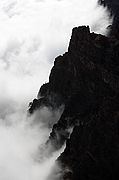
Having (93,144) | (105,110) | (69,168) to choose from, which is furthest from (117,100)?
(69,168)

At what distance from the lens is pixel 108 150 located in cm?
18112

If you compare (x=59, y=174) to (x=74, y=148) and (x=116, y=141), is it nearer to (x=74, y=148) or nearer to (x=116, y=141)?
(x=74, y=148)

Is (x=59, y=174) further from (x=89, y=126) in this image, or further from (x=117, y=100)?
(x=117, y=100)

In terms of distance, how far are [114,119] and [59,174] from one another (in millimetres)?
34378

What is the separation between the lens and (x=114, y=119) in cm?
18138

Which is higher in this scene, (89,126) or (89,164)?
(89,126)

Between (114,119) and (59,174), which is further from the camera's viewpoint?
(59,174)

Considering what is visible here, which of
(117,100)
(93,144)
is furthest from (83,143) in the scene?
(117,100)

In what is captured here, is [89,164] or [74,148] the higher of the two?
[74,148]

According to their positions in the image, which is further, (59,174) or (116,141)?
(59,174)

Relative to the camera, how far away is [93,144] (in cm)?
18600

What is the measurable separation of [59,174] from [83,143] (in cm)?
1738

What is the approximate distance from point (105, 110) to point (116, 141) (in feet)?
41.4

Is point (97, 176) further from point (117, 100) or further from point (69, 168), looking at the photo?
point (117, 100)
